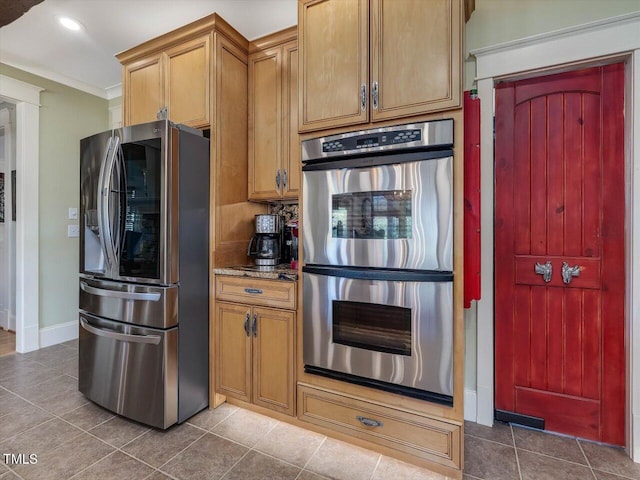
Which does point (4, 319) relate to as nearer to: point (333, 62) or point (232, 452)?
point (232, 452)

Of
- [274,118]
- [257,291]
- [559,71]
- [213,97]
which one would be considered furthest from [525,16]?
[257,291]

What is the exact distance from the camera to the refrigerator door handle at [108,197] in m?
2.01

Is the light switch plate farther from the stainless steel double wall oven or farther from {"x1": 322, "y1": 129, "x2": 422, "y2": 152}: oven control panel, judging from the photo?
{"x1": 322, "y1": 129, "x2": 422, "y2": 152}: oven control panel

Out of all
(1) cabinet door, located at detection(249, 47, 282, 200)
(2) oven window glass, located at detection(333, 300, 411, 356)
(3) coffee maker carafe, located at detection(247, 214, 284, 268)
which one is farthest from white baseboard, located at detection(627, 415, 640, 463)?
(1) cabinet door, located at detection(249, 47, 282, 200)

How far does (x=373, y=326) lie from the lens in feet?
5.54

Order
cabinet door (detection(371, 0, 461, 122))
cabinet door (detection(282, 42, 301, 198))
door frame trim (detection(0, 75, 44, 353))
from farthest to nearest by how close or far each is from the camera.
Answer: door frame trim (detection(0, 75, 44, 353)) < cabinet door (detection(282, 42, 301, 198)) < cabinet door (detection(371, 0, 461, 122))

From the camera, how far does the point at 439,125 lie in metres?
1.52

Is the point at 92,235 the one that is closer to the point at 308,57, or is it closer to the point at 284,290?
the point at 284,290

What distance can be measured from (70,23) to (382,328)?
315 cm

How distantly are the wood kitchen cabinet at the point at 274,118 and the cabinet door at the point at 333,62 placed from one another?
419 mm

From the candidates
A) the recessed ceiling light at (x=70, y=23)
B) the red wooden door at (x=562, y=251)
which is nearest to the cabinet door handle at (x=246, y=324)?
the red wooden door at (x=562, y=251)

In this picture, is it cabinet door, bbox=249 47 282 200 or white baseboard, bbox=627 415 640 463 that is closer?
white baseboard, bbox=627 415 640 463

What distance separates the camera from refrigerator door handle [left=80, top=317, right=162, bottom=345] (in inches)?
75.3

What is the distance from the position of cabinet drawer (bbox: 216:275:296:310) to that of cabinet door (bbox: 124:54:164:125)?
4.69 feet
